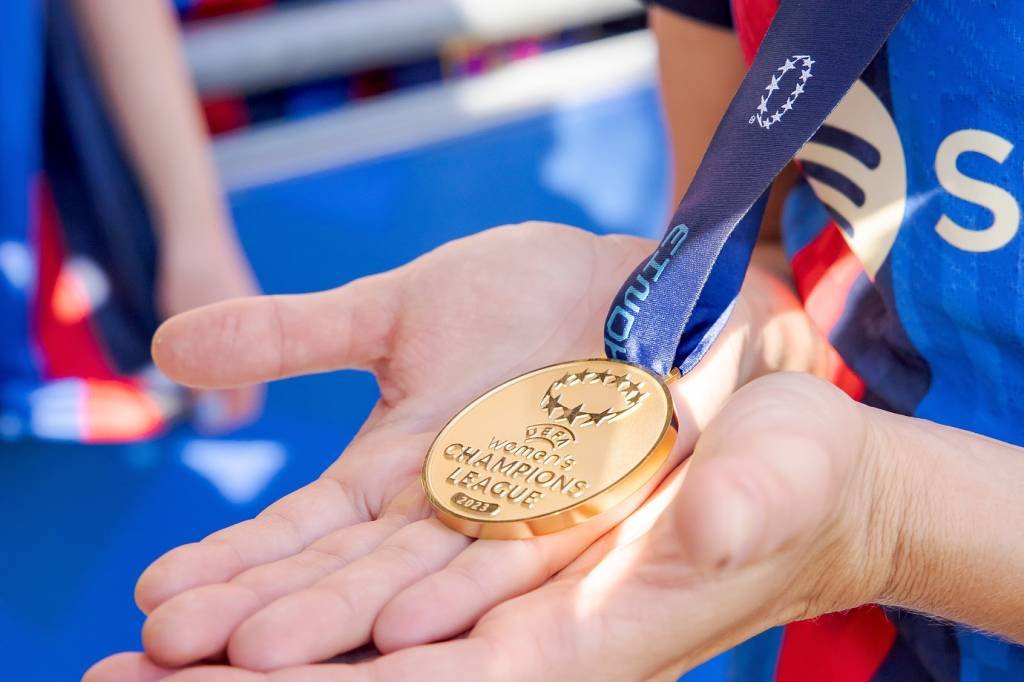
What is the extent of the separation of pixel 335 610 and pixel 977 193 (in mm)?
445

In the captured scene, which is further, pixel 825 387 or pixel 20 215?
pixel 20 215

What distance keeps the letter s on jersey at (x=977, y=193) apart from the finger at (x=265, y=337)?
1.34 ft

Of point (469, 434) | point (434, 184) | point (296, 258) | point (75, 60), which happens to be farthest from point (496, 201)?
point (469, 434)

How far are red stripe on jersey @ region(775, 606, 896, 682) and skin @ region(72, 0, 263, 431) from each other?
89 centimetres

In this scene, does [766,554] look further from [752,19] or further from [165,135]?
[165,135]

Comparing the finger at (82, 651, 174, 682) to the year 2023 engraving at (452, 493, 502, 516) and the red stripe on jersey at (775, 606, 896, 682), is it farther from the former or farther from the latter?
the red stripe on jersey at (775, 606, 896, 682)

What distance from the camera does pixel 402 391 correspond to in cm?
77

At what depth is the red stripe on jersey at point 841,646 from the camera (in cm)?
71

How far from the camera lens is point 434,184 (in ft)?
5.51

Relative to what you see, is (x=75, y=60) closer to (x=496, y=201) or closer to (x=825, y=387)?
(x=496, y=201)

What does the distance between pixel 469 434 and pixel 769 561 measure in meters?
0.24

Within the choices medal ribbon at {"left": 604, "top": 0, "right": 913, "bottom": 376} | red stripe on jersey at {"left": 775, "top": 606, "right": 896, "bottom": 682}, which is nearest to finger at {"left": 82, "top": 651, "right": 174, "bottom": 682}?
medal ribbon at {"left": 604, "top": 0, "right": 913, "bottom": 376}

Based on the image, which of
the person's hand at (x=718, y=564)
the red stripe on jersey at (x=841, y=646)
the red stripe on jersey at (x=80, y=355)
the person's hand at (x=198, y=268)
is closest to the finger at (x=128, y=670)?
the person's hand at (x=718, y=564)

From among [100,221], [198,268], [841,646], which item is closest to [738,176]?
[841,646]
